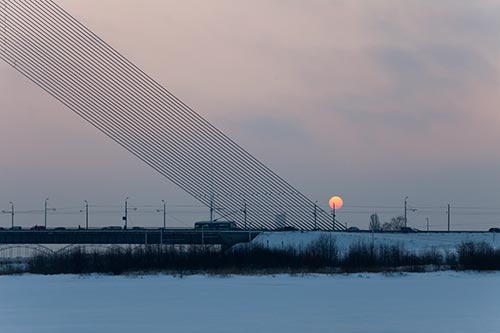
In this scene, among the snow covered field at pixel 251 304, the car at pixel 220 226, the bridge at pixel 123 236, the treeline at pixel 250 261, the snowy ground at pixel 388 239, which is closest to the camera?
the snow covered field at pixel 251 304

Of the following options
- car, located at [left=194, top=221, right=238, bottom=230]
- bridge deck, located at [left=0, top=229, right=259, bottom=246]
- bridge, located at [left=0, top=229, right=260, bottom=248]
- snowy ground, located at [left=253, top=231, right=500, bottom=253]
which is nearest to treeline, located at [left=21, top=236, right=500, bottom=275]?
snowy ground, located at [left=253, top=231, right=500, bottom=253]

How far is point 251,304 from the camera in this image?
27422 millimetres

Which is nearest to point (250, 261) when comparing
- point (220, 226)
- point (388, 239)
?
point (388, 239)

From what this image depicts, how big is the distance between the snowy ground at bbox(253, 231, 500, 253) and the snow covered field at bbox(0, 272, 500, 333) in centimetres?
2674

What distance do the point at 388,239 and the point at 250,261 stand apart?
24571mm

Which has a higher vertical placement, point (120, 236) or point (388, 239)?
point (120, 236)

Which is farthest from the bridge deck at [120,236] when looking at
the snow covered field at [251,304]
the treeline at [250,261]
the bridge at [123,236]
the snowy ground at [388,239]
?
the snow covered field at [251,304]

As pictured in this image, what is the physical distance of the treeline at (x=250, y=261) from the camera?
46.1 meters

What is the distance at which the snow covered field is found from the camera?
21828 millimetres

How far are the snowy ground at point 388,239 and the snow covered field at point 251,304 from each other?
87.7ft

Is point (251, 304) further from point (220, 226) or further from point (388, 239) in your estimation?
point (220, 226)

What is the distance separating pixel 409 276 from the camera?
136 feet

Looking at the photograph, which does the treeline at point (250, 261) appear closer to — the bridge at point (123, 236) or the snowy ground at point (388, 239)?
the snowy ground at point (388, 239)

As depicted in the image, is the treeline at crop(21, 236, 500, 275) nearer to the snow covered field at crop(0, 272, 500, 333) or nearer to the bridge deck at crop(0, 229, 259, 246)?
the snow covered field at crop(0, 272, 500, 333)
